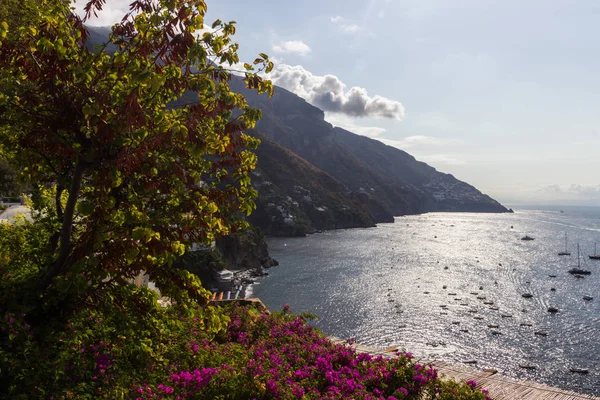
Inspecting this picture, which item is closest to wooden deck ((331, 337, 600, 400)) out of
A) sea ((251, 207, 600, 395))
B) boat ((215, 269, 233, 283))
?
sea ((251, 207, 600, 395))

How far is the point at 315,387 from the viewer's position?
23.8ft

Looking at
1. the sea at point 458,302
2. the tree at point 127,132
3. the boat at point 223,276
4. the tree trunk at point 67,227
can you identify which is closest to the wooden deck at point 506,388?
the tree at point 127,132

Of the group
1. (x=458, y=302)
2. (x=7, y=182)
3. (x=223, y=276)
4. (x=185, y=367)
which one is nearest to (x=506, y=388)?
(x=185, y=367)

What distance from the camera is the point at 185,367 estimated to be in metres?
7.31

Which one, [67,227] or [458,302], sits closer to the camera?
[67,227]

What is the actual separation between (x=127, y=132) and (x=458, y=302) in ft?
205

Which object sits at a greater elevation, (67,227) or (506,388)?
(67,227)

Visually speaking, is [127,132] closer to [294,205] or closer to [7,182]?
[7,182]

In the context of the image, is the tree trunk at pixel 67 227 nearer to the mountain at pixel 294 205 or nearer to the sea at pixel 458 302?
→ the sea at pixel 458 302

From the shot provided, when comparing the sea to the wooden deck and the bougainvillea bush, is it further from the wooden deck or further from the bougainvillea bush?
the bougainvillea bush

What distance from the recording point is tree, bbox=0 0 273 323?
4.41 meters

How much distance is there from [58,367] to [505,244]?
14135 cm

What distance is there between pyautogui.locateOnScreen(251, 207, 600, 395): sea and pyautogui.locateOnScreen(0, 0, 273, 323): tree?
38487 mm

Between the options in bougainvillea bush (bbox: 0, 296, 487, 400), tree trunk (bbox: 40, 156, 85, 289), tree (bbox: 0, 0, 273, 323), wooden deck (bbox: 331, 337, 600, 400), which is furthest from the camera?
wooden deck (bbox: 331, 337, 600, 400)
